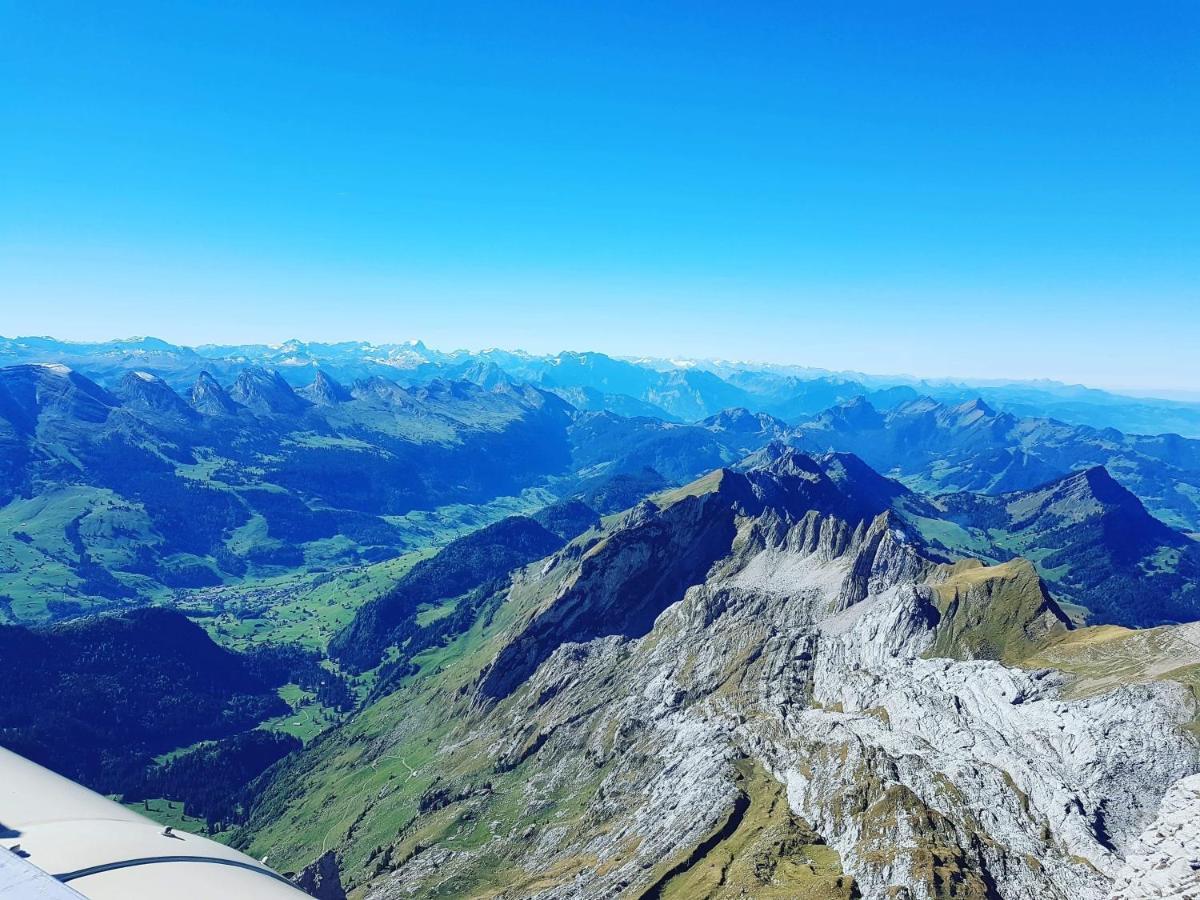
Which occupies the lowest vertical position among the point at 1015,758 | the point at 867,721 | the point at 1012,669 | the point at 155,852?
the point at 867,721

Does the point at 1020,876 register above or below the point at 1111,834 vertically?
below

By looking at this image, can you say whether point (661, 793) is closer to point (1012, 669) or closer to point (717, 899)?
point (717, 899)

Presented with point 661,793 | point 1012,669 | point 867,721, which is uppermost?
point 1012,669

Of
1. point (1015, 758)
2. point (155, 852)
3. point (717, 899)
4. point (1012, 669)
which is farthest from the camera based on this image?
point (1012, 669)

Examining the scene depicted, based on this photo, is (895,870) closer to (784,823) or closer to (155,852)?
(784,823)

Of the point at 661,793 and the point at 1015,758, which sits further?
the point at 661,793

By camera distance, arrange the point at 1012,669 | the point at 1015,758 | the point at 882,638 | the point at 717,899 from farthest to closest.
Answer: the point at 882,638, the point at 1012,669, the point at 1015,758, the point at 717,899

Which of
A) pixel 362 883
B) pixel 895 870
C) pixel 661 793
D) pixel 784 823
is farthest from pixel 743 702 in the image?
pixel 362 883

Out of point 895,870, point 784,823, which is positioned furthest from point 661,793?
point 895,870

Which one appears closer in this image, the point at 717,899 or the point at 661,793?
the point at 717,899
